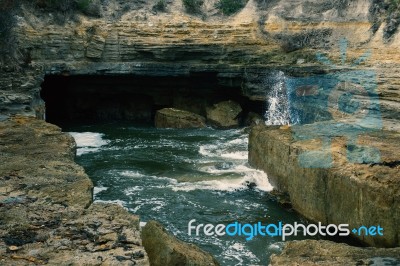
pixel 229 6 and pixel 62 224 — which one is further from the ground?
pixel 229 6

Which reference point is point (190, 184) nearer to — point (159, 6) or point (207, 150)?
point (207, 150)

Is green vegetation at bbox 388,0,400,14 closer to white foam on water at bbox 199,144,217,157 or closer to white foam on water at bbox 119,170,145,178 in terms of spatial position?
white foam on water at bbox 199,144,217,157

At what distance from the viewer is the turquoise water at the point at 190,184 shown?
911cm

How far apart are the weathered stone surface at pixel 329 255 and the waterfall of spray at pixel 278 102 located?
15729 mm

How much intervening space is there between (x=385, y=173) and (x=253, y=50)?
49.2 feet

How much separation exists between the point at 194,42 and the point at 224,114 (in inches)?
142

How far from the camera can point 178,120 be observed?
22047 mm

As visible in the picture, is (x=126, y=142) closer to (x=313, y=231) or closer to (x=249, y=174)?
(x=249, y=174)

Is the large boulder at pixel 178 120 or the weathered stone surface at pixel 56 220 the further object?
the large boulder at pixel 178 120

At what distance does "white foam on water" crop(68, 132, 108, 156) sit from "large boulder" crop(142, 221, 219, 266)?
34.3ft

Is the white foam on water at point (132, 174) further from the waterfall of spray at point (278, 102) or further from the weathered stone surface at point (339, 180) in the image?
the waterfall of spray at point (278, 102)

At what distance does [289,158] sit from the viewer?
10688mm

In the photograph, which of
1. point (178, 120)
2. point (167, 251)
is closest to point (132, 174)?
point (167, 251)

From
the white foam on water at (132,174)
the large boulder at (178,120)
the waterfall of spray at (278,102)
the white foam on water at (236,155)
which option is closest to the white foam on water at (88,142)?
the large boulder at (178,120)
